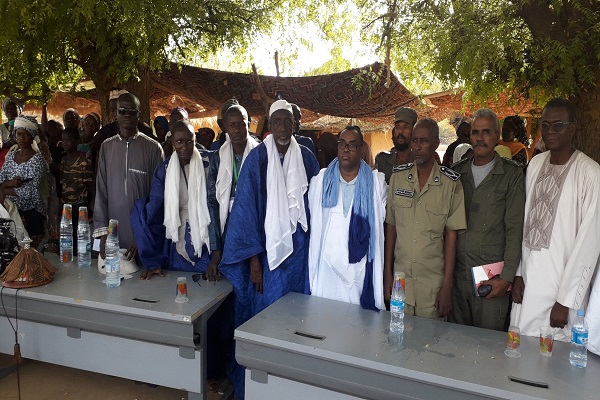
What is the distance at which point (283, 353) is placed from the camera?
234 cm

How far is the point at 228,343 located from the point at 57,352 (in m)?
1.23

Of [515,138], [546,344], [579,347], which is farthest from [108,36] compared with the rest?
[579,347]

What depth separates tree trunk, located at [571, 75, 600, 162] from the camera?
366 centimetres

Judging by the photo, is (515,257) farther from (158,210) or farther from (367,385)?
(158,210)

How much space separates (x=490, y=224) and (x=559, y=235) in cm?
39

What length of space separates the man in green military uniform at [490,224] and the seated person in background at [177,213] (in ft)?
6.14

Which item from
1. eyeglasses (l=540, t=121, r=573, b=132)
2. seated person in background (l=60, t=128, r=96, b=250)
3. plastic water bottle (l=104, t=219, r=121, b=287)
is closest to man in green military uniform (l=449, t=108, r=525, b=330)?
eyeglasses (l=540, t=121, r=573, b=132)

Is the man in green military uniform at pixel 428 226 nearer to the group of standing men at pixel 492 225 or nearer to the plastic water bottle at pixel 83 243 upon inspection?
the group of standing men at pixel 492 225

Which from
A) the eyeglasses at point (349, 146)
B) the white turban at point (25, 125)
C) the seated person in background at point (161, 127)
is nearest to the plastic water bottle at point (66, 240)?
the white turban at point (25, 125)

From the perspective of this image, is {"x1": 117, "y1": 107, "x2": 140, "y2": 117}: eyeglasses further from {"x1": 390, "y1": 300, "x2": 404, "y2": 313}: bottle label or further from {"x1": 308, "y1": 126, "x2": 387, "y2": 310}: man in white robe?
{"x1": 390, "y1": 300, "x2": 404, "y2": 313}: bottle label

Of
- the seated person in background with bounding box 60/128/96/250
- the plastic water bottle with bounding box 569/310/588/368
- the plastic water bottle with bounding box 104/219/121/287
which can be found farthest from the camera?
the seated person in background with bounding box 60/128/96/250

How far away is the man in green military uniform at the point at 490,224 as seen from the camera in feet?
9.12

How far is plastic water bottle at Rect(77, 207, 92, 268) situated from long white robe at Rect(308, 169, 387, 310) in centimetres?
185

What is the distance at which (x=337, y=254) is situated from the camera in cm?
302
